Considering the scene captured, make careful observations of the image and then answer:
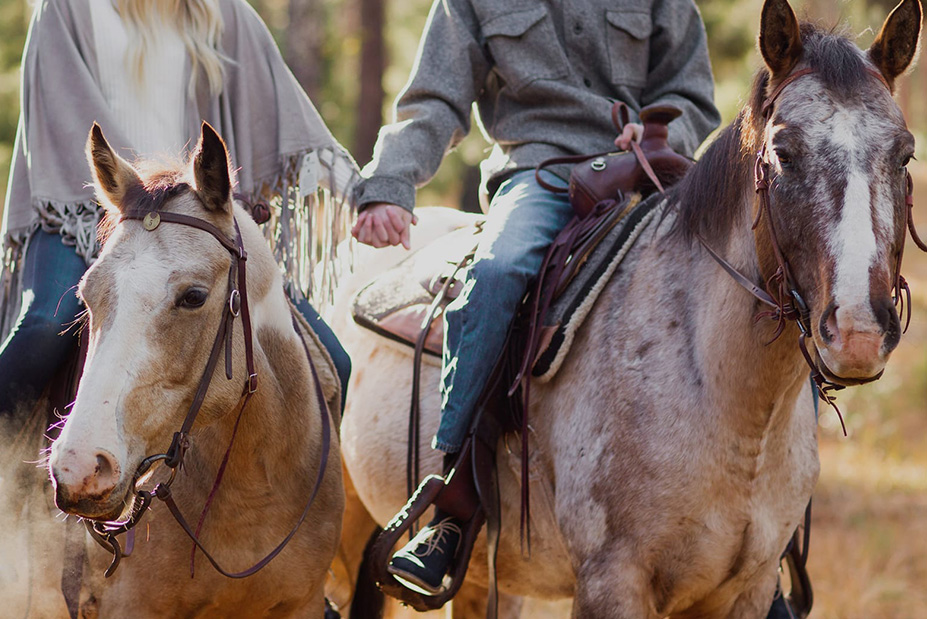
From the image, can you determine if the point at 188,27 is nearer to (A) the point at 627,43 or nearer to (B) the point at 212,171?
(B) the point at 212,171

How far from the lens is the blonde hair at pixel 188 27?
3.64m

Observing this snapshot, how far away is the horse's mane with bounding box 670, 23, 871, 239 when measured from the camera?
2.62 metres

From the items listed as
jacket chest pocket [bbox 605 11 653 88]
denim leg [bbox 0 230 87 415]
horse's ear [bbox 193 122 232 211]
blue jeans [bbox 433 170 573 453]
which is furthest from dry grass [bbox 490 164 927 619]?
denim leg [bbox 0 230 87 415]

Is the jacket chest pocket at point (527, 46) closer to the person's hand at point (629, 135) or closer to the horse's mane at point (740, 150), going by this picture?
the person's hand at point (629, 135)

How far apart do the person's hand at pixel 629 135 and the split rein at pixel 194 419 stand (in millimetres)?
1473

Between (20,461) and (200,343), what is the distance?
3.27ft

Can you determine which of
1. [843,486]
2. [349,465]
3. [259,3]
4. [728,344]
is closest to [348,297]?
[349,465]

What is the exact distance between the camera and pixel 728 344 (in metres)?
2.97

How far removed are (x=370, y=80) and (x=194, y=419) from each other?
28.9 feet

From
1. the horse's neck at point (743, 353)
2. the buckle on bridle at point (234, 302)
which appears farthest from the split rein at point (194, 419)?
the horse's neck at point (743, 353)

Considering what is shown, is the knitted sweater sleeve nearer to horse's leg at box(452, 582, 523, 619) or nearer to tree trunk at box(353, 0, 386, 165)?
A: horse's leg at box(452, 582, 523, 619)

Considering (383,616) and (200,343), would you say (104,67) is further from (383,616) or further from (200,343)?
(383,616)

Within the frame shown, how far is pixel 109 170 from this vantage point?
2830 mm

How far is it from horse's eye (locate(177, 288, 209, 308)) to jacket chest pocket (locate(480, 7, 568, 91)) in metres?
1.85
